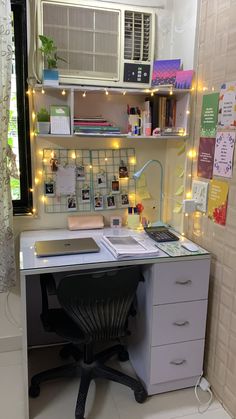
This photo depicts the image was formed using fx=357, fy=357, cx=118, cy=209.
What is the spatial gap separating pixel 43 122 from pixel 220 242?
46.9 inches

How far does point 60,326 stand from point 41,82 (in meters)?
1.36

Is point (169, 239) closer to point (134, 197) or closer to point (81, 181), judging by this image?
point (134, 197)

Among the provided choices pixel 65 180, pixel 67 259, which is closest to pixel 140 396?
pixel 67 259

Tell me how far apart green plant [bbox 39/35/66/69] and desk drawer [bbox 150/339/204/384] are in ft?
5.48

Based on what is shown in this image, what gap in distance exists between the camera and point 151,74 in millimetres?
2244

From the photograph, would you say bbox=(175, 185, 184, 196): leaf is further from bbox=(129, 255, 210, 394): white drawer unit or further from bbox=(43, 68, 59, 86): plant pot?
bbox=(43, 68, 59, 86): plant pot

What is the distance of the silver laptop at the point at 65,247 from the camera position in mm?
1833

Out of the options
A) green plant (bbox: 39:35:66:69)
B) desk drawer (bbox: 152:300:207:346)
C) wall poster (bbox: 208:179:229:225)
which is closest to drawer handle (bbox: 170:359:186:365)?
desk drawer (bbox: 152:300:207:346)

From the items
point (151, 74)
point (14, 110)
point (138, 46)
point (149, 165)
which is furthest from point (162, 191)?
point (14, 110)

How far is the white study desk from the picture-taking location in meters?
1.83

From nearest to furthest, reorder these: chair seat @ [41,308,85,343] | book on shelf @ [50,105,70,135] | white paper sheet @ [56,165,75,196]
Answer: chair seat @ [41,308,85,343], book on shelf @ [50,105,70,135], white paper sheet @ [56,165,75,196]

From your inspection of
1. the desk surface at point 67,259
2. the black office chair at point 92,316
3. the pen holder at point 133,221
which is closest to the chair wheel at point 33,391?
the black office chair at point 92,316

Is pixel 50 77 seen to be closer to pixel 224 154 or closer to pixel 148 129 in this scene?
pixel 148 129

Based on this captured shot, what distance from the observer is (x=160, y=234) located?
2197 mm
